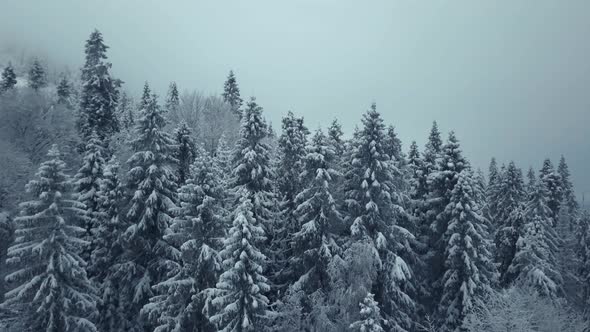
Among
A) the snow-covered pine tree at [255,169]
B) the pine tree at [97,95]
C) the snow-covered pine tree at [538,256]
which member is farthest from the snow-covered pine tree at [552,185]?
the pine tree at [97,95]

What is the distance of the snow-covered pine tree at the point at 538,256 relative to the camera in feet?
111

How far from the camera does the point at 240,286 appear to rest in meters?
23.2

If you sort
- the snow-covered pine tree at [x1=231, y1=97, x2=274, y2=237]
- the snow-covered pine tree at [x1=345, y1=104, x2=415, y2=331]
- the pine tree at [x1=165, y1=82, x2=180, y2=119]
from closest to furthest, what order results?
the snow-covered pine tree at [x1=345, y1=104, x2=415, y2=331] → the snow-covered pine tree at [x1=231, y1=97, x2=274, y2=237] → the pine tree at [x1=165, y1=82, x2=180, y2=119]

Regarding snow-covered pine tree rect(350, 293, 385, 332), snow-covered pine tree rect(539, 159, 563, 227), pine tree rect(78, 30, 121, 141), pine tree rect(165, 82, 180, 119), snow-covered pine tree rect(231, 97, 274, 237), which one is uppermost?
pine tree rect(165, 82, 180, 119)

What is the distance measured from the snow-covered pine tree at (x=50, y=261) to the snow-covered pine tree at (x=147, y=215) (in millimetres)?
3571

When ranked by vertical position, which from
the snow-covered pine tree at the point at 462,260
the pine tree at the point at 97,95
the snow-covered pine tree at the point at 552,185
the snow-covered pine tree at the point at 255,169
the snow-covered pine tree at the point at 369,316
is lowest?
the snow-covered pine tree at the point at 369,316

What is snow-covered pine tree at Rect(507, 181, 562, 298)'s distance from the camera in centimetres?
3391

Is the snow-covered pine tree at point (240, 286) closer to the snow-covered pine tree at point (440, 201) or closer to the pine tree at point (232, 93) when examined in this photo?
the snow-covered pine tree at point (440, 201)

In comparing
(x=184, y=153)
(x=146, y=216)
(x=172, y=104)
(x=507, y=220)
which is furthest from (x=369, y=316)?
(x=172, y=104)

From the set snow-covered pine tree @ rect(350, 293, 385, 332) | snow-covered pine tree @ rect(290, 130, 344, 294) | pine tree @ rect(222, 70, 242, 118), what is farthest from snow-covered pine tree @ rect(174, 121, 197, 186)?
pine tree @ rect(222, 70, 242, 118)

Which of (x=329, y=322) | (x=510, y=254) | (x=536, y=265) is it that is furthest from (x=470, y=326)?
(x=510, y=254)

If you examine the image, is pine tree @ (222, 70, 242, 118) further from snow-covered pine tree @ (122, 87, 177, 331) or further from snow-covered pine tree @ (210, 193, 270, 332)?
snow-covered pine tree @ (210, 193, 270, 332)

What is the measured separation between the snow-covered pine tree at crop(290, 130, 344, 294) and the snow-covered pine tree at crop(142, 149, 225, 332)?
5654 mm

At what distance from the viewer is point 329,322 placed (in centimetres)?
2406
